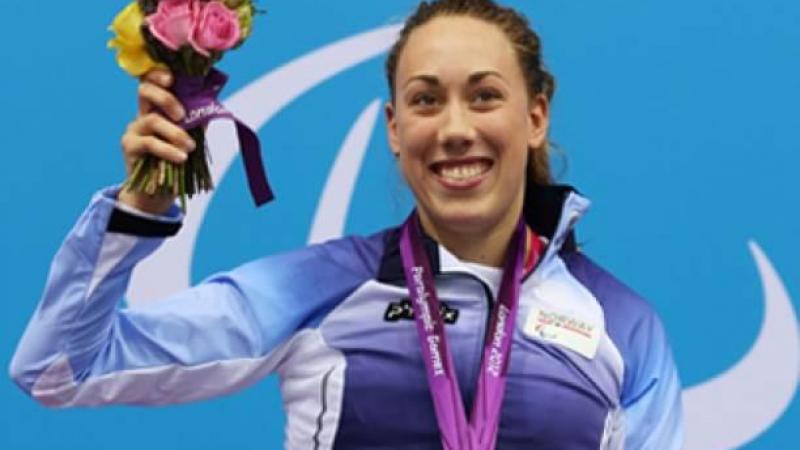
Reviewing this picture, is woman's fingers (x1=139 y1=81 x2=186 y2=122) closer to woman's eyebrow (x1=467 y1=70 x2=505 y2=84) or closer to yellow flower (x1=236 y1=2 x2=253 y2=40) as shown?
yellow flower (x1=236 y1=2 x2=253 y2=40)

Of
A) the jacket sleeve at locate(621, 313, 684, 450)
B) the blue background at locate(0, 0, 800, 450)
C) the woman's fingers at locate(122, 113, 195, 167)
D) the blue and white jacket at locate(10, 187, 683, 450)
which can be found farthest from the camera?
the blue background at locate(0, 0, 800, 450)

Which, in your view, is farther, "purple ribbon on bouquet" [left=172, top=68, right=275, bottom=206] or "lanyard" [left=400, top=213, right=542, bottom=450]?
"lanyard" [left=400, top=213, right=542, bottom=450]

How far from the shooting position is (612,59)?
78.9 inches

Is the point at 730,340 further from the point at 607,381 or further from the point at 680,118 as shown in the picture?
the point at 607,381

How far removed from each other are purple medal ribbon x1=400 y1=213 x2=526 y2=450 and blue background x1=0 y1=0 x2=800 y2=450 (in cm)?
59

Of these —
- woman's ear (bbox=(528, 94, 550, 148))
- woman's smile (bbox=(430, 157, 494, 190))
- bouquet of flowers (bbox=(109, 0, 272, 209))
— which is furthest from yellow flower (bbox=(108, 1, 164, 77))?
woman's ear (bbox=(528, 94, 550, 148))

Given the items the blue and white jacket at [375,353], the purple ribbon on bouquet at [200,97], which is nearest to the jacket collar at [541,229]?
the blue and white jacket at [375,353]

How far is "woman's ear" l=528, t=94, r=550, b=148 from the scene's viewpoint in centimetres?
146

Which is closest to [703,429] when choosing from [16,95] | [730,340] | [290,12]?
[730,340]

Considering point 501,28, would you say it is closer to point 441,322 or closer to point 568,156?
point 441,322

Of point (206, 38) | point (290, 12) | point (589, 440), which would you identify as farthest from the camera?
point (290, 12)

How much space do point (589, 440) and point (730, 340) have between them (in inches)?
28.9

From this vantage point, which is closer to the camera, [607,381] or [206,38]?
[206,38]

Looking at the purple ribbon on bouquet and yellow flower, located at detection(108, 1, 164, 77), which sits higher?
yellow flower, located at detection(108, 1, 164, 77)
